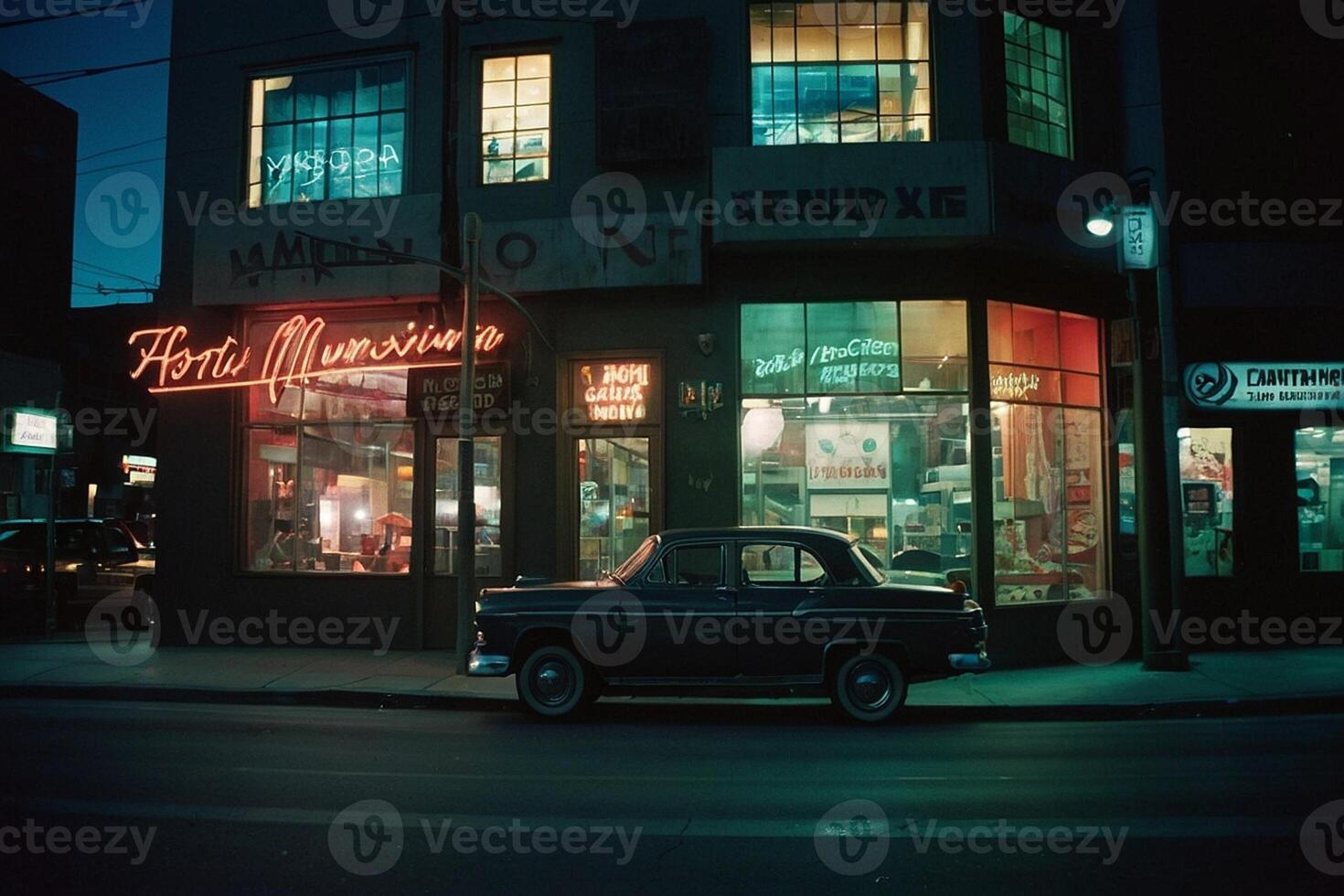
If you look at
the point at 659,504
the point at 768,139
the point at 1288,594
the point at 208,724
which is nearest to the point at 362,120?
the point at 768,139

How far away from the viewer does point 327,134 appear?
16281 mm

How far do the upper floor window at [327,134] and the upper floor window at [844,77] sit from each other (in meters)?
5.37

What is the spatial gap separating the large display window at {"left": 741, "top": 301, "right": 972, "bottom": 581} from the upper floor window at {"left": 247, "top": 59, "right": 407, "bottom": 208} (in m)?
6.24

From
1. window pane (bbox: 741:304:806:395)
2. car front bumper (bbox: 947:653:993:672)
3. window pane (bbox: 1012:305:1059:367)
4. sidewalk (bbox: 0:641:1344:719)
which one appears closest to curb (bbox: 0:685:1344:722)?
sidewalk (bbox: 0:641:1344:719)

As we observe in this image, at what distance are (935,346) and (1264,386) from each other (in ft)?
16.6

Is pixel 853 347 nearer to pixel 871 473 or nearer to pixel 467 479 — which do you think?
pixel 871 473

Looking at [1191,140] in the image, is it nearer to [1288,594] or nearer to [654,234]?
[1288,594]

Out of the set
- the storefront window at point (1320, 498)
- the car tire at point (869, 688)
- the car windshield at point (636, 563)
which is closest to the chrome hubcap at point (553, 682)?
the car windshield at point (636, 563)

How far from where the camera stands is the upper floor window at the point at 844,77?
14758mm

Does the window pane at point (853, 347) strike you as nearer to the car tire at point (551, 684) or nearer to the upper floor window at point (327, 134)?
the car tire at point (551, 684)

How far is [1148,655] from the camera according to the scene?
1344 cm

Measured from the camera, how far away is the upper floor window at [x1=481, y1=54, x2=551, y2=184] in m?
15.5

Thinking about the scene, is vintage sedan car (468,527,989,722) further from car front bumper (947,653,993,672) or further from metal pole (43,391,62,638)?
metal pole (43,391,62,638)

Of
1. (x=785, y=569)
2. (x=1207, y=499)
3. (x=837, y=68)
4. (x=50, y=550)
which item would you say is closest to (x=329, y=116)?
(x=837, y=68)
